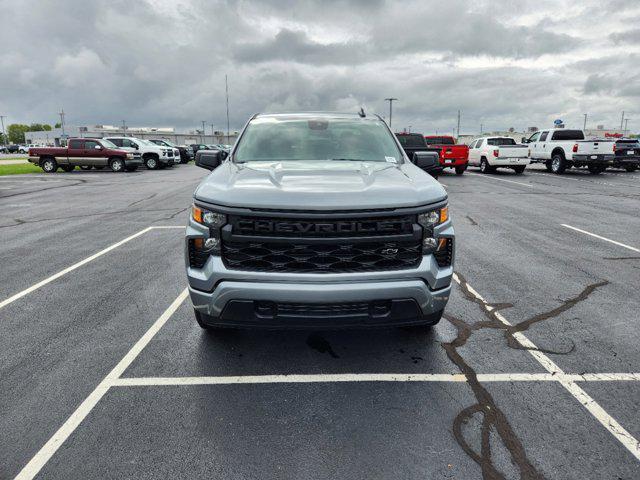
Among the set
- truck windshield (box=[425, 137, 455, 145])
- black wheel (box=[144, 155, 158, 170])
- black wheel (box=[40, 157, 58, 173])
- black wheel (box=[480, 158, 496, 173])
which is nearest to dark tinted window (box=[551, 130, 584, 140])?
black wheel (box=[480, 158, 496, 173])

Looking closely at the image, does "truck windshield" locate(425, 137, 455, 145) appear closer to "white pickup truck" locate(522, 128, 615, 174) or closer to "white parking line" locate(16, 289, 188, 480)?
"white pickup truck" locate(522, 128, 615, 174)

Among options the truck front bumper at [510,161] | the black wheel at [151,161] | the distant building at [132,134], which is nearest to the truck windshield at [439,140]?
the truck front bumper at [510,161]

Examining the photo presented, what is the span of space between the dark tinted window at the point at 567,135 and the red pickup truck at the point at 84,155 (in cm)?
2386

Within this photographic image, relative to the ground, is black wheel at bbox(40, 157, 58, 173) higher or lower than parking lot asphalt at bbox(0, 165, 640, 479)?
higher

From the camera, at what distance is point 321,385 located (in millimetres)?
3072

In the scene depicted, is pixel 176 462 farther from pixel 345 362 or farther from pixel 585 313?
pixel 585 313

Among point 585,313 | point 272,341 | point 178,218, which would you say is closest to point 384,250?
point 272,341

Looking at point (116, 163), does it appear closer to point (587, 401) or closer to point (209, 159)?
point (209, 159)

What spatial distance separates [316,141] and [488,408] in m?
2.84

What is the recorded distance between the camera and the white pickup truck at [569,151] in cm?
2034

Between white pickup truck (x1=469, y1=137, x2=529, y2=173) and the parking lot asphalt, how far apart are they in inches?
696

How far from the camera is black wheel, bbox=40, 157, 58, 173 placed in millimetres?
25797

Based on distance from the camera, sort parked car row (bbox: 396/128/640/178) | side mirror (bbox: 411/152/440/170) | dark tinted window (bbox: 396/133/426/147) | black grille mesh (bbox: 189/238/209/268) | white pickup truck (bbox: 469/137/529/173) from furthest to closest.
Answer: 1. white pickup truck (bbox: 469/137/529/173)
2. parked car row (bbox: 396/128/640/178)
3. dark tinted window (bbox: 396/133/426/147)
4. side mirror (bbox: 411/152/440/170)
5. black grille mesh (bbox: 189/238/209/268)

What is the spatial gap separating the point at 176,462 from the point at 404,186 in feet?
7.40
